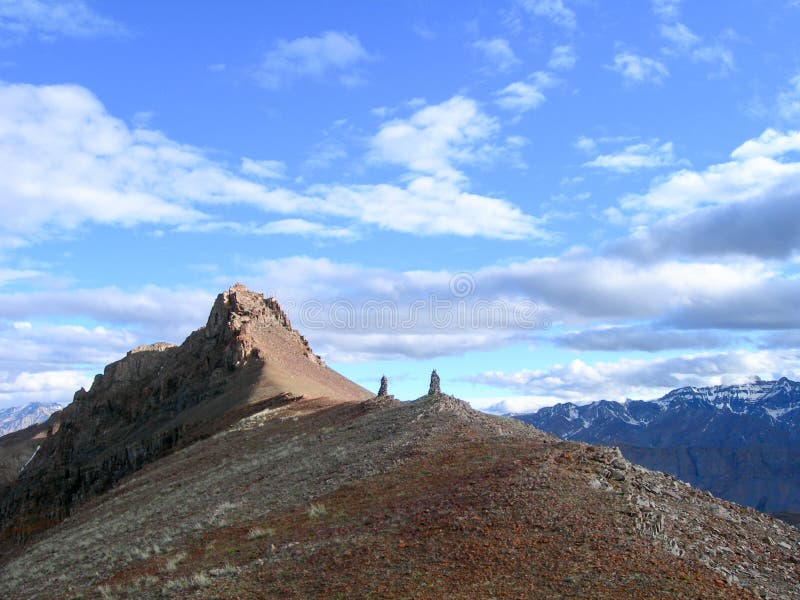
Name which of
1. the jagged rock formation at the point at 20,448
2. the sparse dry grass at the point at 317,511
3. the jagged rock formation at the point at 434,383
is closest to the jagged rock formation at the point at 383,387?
the jagged rock formation at the point at 434,383

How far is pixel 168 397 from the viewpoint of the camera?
84.6 m

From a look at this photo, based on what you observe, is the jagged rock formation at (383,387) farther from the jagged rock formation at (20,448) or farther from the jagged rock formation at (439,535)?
the jagged rock formation at (20,448)

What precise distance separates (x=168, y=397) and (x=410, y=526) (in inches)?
2871

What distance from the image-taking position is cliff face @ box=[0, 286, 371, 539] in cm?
6681

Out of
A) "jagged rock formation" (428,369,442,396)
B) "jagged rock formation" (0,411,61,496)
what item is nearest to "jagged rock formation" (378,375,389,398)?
"jagged rock formation" (428,369,442,396)

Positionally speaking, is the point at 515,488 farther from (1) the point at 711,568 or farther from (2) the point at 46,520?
(2) the point at 46,520

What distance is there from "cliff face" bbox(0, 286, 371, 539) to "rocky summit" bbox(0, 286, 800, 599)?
21764 mm

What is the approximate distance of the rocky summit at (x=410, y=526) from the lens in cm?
1406

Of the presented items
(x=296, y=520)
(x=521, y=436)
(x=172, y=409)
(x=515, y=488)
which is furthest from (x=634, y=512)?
(x=172, y=409)

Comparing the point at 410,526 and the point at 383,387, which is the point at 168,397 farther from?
the point at 410,526

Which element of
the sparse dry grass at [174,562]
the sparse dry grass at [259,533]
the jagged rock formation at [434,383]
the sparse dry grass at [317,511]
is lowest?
the sparse dry grass at [174,562]

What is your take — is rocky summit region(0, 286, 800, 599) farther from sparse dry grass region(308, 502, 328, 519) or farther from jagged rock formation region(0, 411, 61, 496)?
jagged rock formation region(0, 411, 61, 496)

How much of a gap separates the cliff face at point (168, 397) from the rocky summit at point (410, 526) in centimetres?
2176

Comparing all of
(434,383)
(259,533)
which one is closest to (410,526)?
(259,533)
